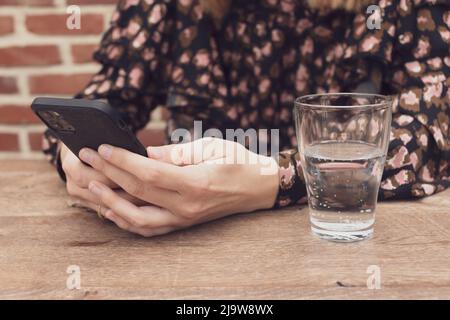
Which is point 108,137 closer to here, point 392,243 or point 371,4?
point 392,243

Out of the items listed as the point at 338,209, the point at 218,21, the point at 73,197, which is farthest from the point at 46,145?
the point at 338,209

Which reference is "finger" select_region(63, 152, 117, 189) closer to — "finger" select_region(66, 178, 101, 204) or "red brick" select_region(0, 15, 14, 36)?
"finger" select_region(66, 178, 101, 204)

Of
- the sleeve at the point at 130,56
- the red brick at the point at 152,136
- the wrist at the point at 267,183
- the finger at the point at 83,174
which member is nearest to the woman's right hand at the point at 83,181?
the finger at the point at 83,174

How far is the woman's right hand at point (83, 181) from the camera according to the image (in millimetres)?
694

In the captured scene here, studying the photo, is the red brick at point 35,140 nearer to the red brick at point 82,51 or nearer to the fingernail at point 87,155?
the red brick at point 82,51

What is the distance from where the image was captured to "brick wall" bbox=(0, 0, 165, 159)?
4.24ft

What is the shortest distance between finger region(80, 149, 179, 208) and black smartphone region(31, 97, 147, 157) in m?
0.02

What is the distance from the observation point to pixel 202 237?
0.63m

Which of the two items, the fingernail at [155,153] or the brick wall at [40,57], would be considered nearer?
the fingernail at [155,153]

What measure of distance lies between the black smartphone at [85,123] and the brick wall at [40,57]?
72 centimetres

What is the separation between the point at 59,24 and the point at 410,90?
85cm

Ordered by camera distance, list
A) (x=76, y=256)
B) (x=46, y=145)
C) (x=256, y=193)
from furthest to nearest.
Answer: (x=46, y=145) < (x=256, y=193) < (x=76, y=256)

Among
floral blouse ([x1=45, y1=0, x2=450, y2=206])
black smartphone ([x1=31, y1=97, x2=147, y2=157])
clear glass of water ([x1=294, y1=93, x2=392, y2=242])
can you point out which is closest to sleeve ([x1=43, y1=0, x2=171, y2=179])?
floral blouse ([x1=45, y1=0, x2=450, y2=206])

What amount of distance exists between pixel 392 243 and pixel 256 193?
A: 0.18 meters
